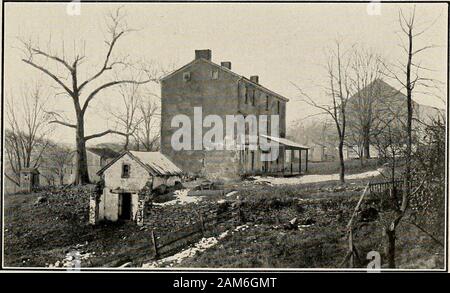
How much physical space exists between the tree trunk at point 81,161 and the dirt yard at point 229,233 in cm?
11

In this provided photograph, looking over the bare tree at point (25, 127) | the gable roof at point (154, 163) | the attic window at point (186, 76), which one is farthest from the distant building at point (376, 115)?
the bare tree at point (25, 127)

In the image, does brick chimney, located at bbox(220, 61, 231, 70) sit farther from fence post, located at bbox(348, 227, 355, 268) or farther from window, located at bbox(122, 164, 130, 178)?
fence post, located at bbox(348, 227, 355, 268)

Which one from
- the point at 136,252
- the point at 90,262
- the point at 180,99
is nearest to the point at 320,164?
the point at 180,99

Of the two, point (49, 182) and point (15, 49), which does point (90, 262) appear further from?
point (15, 49)

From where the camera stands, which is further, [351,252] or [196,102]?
[196,102]

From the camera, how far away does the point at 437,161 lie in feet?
17.7

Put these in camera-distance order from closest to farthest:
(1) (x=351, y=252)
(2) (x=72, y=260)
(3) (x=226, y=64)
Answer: (1) (x=351, y=252) < (2) (x=72, y=260) < (3) (x=226, y=64)

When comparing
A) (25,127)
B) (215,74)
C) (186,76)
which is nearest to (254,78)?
(215,74)

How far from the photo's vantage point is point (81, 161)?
18.1ft

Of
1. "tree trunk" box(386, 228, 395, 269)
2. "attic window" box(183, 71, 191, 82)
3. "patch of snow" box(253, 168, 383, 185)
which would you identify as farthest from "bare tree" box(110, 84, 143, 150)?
"tree trunk" box(386, 228, 395, 269)

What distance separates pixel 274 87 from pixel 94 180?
218 centimetres

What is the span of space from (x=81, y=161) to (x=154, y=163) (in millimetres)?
789

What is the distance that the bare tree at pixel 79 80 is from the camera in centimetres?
543

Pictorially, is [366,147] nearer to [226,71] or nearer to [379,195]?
[379,195]
